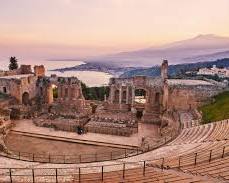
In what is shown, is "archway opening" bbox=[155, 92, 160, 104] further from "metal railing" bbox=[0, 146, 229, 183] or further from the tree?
the tree

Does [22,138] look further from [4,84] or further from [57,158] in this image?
[4,84]

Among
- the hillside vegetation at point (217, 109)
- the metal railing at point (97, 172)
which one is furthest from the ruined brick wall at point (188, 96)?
the metal railing at point (97, 172)

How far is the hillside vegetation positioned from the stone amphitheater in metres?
0.87

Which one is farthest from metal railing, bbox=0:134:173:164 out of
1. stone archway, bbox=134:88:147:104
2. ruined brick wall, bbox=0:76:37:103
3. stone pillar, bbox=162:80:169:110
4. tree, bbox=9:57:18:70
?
tree, bbox=9:57:18:70

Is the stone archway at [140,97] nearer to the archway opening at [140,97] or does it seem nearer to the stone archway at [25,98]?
the archway opening at [140,97]

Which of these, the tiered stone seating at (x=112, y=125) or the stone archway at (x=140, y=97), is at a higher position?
the stone archway at (x=140, y=97)

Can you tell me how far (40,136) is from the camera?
28688 millimetres

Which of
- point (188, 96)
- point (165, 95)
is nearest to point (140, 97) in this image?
point (165, 95)

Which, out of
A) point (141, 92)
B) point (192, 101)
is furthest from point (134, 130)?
point (141, 92)

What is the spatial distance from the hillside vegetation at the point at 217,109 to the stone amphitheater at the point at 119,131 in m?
0.87

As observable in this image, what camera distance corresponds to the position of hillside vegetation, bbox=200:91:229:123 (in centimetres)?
2578

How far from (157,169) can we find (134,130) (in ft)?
52.3

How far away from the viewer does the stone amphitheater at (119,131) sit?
1367 centimetres

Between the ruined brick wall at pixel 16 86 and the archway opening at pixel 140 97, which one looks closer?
the ruined brick wall at pixel 16 86
